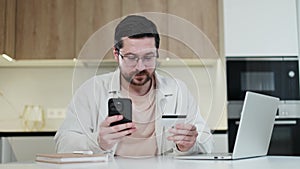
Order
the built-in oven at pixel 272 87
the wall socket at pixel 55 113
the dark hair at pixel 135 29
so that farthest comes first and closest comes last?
the wall socket at pixel 55 113, the built-in oven at pixel 272 87, the dark hair at pixel 135 29

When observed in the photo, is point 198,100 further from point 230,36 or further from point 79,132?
point 230,36

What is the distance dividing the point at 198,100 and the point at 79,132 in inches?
19.2

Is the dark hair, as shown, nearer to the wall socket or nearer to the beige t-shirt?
the beige t-shirt

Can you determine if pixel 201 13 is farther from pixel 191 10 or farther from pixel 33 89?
pixel 33 89

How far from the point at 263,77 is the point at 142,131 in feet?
5.81

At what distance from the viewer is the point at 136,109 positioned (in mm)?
1595

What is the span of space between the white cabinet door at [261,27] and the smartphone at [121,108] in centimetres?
173

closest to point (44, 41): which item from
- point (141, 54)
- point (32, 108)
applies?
point (32, 108)

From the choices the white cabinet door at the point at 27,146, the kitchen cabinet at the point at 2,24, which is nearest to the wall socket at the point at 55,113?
the white cabinet door at the point at 27,146

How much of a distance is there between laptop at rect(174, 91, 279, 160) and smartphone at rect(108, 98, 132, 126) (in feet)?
0.70

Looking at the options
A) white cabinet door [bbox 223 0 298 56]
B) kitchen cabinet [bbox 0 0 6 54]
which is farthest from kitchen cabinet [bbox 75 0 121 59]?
white cabinet door [bbox 223 0 298 56]

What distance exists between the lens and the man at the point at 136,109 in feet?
5.17

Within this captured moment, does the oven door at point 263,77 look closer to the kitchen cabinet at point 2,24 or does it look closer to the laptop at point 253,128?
the laptop at point 253,128

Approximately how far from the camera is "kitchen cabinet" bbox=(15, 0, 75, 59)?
138 inches
